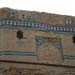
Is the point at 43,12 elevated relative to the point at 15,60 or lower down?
elevated

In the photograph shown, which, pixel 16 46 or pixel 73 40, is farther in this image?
pixel 73 40

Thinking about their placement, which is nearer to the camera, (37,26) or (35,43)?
(35,43)

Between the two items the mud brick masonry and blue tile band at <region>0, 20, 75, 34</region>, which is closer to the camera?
the mud brick masonry

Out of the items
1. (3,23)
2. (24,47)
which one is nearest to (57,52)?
(24,47)

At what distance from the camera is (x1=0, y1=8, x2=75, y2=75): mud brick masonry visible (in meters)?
8.50

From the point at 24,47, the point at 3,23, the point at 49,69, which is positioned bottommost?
the point at 49,69

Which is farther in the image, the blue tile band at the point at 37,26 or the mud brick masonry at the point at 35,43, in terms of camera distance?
the blue tile band at the point at 37,26

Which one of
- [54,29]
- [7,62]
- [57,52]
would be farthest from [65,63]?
[7,62]

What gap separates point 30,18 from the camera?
Answer: 898 centimetres

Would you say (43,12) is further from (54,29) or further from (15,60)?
(15,60)

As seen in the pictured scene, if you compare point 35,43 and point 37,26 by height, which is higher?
point 37,26

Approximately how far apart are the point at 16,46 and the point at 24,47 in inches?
8.5

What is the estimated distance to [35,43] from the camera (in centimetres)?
884

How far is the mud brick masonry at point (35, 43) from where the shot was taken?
8.50 m
